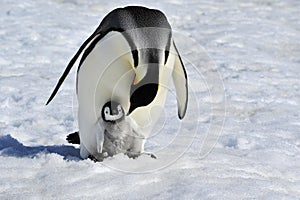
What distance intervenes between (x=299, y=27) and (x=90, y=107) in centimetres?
440

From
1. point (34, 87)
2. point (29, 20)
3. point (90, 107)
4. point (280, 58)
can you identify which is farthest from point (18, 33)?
point (90, 107)

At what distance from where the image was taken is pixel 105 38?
2.24 m

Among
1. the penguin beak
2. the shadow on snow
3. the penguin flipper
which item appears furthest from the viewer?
the penguin flipper

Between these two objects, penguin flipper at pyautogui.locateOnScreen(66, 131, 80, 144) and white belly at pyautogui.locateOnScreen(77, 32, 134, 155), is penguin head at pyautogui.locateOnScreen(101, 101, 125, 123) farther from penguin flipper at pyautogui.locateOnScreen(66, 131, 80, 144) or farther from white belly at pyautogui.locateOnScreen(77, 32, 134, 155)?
penguin flipper at pyautogui.locateOnScreen(66, 131, 80, 144)

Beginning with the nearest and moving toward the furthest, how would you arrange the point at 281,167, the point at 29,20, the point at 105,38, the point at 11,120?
1. the point at 105,38
2. the point at 281,167
3. the point at 11,120
4. the point at 29,20

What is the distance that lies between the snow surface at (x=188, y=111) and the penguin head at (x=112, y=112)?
0.61 feet

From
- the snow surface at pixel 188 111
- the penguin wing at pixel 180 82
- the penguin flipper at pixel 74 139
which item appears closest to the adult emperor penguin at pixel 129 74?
the penguin wing at pixel 180 82

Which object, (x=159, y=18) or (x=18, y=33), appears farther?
(x=18, y=33)

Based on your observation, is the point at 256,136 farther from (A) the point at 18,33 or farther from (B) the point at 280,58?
(A) the point at 18,33

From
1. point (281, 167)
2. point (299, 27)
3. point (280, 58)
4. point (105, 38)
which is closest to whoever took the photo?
point (105, 38)

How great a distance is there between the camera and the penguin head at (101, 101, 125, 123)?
2.21 meters

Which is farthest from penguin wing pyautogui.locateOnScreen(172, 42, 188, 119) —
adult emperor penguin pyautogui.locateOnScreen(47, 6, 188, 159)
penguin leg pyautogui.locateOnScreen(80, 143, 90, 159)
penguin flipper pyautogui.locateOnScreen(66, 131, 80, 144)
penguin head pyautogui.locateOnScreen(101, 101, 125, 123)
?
penguin flipper pyautogui.locateOnScreen(66, 131, 80, 144)

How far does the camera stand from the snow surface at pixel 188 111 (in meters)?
2.23

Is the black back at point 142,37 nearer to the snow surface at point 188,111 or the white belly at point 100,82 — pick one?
the white belly at point 100,82
